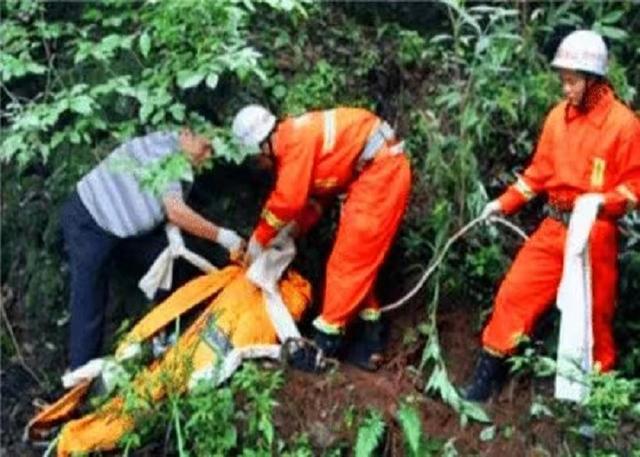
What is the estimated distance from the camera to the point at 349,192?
22.2 feet

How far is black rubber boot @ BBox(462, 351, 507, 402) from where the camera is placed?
21.2ft

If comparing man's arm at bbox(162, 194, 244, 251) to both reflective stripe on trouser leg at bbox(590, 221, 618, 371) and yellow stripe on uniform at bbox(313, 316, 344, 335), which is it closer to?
yellow stripe on uniform at bbox(313, 316, 344, 335)

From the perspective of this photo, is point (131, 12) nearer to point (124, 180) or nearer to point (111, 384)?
point (124, 180)

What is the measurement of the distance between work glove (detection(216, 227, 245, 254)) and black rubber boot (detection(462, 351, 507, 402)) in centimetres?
140

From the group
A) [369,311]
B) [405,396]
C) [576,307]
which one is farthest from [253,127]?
[576,307]

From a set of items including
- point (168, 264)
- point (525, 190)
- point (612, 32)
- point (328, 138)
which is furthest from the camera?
Answer: point (612, 32)

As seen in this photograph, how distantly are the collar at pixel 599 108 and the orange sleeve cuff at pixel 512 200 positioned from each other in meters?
0.47

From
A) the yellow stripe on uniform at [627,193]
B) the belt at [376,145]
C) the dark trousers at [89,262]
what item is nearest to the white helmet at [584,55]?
the yellow stripe on uniform at [627,193]

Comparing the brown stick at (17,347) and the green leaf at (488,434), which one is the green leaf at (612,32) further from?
the brown stick at (17,347)

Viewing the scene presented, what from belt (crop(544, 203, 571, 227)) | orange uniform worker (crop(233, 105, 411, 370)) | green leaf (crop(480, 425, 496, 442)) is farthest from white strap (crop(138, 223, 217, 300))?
belt (crop(544, 203, 571, 227))

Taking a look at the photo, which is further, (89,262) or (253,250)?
(89,262)

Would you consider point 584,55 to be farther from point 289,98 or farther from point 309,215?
point 289,98

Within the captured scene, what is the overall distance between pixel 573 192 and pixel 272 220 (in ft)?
4.86

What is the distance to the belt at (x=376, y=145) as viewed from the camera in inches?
264
